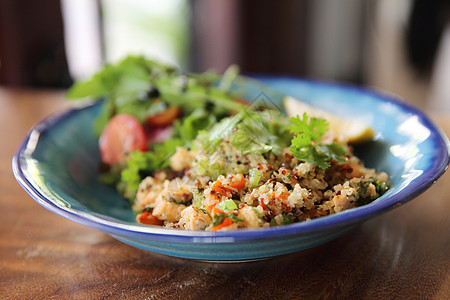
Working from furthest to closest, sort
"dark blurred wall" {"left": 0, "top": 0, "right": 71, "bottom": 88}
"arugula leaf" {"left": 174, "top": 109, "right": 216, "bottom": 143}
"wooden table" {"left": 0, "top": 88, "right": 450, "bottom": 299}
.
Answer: "dark blurred wall" {"left": 0, "top": 0, "right": 71, "bottom": 88} → "arugula leaf" {"left": 174, "top": 109, "right": 216, "bottom": 143} → "wooden table" {"left": 0, "top": 88, "right": 450, "bottom": 299}

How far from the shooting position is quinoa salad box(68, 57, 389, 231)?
0.90m

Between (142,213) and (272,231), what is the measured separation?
443 mm

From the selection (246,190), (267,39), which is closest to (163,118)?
(246,190)

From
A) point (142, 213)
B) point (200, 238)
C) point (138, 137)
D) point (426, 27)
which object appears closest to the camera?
point (200, 238)

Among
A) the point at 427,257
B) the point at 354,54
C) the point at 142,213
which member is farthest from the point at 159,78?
the point at 354,54

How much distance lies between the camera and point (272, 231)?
728mm

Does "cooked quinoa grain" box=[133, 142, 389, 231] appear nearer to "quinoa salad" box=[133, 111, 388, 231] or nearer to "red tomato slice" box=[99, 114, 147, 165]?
"quinoa salad" box=[133, 111, 388, 231]

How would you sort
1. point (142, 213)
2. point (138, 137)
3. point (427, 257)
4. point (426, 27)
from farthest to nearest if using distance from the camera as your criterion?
point (426, 27), point (138, 137), point (142, 213), point (427, 257)

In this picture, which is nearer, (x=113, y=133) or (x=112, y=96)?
(x=113, y=133)

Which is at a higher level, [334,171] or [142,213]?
[334,171]

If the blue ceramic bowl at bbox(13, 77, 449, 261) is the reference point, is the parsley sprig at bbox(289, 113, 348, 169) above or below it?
above

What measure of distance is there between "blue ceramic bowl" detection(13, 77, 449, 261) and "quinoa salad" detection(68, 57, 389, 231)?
0.06 metres

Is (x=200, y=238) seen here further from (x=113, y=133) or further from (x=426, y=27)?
(x=426, y=27)

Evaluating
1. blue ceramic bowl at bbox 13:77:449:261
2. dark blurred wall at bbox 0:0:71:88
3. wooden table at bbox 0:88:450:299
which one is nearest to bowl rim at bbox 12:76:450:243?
blue ceramic bowl at bbox 13:77:449:261
